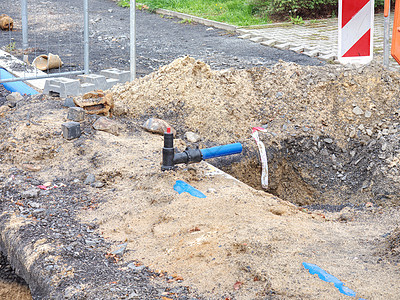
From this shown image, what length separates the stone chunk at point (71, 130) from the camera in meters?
4.52

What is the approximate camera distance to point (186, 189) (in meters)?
3.80

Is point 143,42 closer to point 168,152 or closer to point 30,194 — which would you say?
point 168,152

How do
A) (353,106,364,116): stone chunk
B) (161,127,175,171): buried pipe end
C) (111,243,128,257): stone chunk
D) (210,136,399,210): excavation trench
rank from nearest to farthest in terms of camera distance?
(111,243,128,257): stone chunk → (161,127,175,171): buried pipe end → (210,136,399,210): excavation trench → (353,106,364,116): stone chunk

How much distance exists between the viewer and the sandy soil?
2.80 metres

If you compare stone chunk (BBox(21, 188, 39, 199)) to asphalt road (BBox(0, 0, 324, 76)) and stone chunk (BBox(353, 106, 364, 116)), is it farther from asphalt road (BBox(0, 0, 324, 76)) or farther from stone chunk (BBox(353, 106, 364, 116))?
asphalt road (BBox(0, 0, 324, 76))

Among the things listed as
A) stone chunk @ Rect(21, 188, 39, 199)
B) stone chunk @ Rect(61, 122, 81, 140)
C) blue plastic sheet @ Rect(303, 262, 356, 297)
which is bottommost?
blue plastic sheet @ Rect(303, 262, 356, 297)

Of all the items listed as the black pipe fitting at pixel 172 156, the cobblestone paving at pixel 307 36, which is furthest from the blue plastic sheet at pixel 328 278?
the cobblestone paving at pixel 307 36

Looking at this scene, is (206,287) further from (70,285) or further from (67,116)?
(67,116)

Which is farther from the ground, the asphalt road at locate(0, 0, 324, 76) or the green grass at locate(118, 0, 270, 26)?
the green grass at locate(118, 0, 270, 26)

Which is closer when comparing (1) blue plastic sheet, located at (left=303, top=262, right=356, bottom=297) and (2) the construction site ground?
(1) blue plastic sheet, located at (left=303, top=262, right=356, bottom=297)

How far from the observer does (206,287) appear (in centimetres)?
270

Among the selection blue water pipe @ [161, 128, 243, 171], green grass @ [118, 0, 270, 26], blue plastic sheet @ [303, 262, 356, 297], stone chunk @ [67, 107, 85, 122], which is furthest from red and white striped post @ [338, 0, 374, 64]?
green grass @ [118, 0, 270, 26]

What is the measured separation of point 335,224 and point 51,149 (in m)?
2.61

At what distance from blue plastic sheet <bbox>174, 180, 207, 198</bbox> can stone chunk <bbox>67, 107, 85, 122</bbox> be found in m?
1.48
